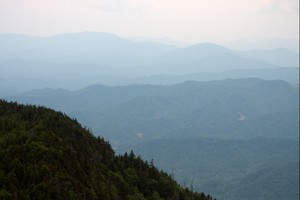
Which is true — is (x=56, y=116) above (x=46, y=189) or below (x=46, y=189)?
above

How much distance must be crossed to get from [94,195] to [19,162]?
39.3ft

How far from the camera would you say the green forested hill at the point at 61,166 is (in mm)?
57188

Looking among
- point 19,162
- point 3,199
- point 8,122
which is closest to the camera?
point 3,199

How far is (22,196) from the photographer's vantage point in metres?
53.7

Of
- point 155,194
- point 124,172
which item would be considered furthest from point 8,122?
point 155,194

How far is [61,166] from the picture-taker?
6375 centimetres

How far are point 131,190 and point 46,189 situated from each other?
26766mm

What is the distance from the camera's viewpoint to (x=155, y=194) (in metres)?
86.4

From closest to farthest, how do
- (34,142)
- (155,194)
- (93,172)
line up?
(34,142), (93,172), (155,194)

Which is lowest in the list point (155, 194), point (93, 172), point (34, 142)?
point (155, 194)

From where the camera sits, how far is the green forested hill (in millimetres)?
57188

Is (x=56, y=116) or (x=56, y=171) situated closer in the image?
(x=56, y=171)

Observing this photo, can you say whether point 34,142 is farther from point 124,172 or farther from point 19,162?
point 124,172

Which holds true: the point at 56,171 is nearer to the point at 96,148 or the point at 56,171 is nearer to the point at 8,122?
the point at 8,122
